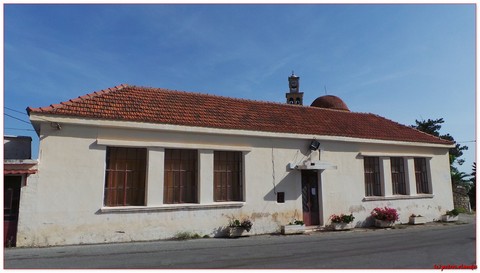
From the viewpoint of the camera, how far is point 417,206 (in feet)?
50.3

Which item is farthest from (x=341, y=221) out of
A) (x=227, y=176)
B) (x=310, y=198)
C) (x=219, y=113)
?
(x=219, y=113)

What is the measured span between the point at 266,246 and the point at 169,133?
475 centimetres

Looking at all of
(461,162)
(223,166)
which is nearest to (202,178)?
(223,166)

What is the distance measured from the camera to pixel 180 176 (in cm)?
1129

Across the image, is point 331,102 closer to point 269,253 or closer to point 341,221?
point 341,221

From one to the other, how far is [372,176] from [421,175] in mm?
3164

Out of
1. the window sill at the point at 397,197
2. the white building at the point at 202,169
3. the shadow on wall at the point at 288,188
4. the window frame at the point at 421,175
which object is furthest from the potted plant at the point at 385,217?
the shadow on wall at the point at 288,188

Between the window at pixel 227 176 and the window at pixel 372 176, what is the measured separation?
608 cm

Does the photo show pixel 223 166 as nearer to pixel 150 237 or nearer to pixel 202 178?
pixel 202 178

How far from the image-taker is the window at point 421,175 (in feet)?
52.3

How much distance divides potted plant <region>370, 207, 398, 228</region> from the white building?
1.21 feet

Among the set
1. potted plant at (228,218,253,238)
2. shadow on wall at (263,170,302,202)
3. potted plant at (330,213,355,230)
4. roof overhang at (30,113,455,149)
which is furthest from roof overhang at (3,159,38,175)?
potted plant at (330,213,355,230)

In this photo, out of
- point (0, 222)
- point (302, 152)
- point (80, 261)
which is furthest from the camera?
point (302, 152)

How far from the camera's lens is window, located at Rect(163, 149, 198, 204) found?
36.3ft
